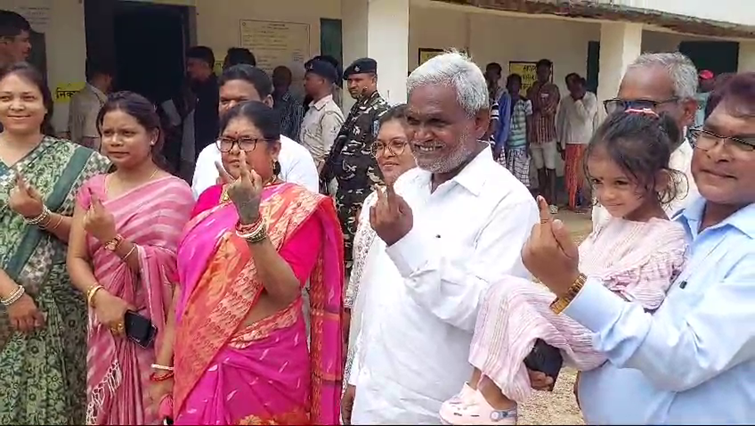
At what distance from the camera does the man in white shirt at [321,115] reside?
19.8ft

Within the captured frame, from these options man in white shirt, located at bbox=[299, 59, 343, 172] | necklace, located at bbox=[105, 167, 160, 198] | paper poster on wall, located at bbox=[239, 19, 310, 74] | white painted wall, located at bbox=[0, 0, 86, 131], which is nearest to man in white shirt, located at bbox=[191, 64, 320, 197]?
necklace, located at bbox=[105, 167, 160, 198]

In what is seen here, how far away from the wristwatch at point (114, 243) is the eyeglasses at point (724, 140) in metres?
1.82

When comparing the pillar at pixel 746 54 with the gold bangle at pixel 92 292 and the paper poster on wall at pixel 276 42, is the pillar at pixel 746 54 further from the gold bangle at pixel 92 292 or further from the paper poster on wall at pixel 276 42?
the gold bangle at pixel 92 292

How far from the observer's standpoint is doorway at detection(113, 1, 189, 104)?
743 centimetres

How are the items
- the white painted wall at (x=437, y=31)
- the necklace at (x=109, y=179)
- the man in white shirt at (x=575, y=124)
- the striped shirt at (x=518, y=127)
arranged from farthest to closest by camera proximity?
the man in white shirt at (x=575, y=124)
the striped shirt at (x=518, y=127)
the white painted wall at (x=437, y=31)
the necklace at (x=109, y=179)

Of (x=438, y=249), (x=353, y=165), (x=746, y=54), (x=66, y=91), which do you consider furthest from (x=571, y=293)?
(x=746, y=54)

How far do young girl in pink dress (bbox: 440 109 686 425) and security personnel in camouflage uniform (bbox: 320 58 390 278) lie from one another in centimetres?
313

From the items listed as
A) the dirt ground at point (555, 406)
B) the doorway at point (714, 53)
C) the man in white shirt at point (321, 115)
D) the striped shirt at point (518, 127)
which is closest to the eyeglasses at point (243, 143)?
the dirt ground at point (555, 406)

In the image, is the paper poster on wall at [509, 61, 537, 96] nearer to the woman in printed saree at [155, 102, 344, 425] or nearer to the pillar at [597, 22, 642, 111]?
the pillar at [597, 22, 642, 111]

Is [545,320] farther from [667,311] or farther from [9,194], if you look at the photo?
[9,194]

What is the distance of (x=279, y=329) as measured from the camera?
2.44 m

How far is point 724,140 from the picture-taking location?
1.84m

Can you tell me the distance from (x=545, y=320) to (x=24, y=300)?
2.00m

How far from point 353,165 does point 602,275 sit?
3.48m
